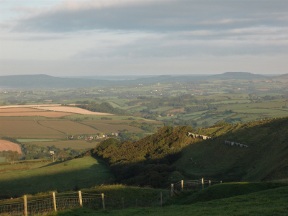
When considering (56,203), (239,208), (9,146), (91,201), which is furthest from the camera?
(9,146)

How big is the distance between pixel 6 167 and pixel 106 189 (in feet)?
149

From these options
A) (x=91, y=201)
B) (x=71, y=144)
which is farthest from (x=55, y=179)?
(x=71, y=144)

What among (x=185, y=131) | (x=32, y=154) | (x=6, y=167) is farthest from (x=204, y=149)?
(x=32, y=154)

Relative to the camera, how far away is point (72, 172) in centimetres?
5981

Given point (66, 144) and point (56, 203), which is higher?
point (56, 203)

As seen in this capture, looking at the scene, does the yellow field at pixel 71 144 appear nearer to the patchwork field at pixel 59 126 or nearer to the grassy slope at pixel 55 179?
the patchwork field at pixel 59 126

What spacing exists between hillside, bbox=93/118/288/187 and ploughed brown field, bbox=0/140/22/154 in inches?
1750

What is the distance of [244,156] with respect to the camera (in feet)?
165

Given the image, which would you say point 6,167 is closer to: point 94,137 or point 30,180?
point 30,180

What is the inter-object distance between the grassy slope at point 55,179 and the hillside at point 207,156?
308cm

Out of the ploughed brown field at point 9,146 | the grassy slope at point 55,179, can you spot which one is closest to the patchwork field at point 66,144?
the ploughed brown field at point 9,146

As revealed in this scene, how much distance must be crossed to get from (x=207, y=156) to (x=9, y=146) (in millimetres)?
75424

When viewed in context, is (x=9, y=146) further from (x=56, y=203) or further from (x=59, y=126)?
(x=56, y=203)

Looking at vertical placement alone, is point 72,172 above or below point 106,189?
below
